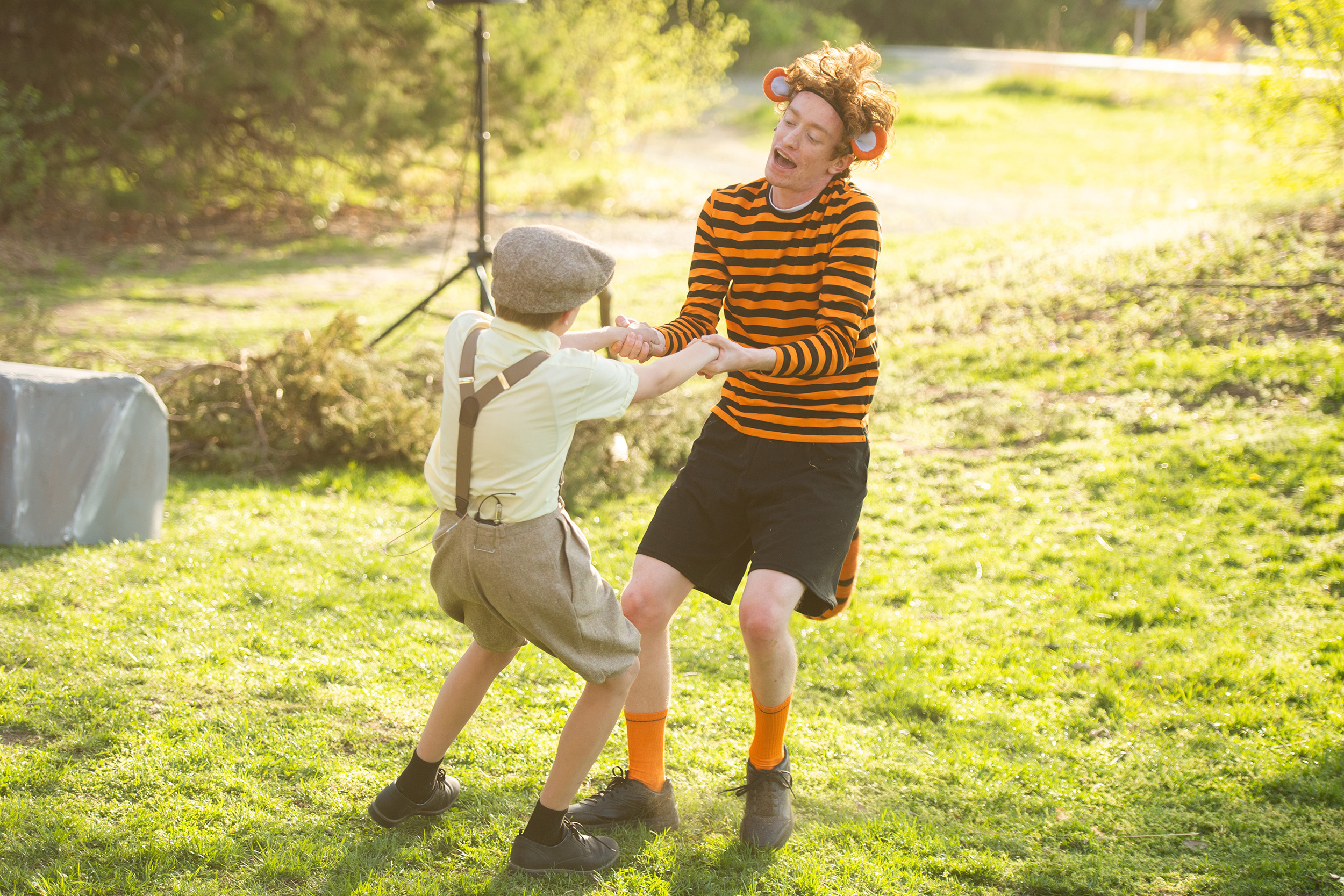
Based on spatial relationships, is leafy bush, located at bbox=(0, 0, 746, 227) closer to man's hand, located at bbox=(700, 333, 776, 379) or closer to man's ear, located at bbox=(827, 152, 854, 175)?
man's ear, located at bbox=(827, 152, 854, 175)

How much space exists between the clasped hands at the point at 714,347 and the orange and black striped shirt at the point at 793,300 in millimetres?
77

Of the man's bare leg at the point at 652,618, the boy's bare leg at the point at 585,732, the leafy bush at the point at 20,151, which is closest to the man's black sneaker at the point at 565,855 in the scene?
the boy's bare leg at the point at 585,732

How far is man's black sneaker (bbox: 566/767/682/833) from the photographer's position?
2920 mm

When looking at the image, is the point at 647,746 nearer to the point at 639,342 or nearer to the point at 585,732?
the point at 585,732

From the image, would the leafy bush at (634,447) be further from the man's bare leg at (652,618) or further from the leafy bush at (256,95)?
the leafy bush at (256,95)

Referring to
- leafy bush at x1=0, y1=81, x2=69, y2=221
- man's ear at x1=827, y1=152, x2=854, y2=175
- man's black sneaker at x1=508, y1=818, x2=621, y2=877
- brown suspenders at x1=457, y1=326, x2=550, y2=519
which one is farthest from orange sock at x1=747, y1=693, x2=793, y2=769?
leafy bush at x1=0, y1=81, x2=69, y2=221

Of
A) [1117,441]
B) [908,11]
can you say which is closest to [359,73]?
[1117,441]

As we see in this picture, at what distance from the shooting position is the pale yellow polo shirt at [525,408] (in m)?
2.29

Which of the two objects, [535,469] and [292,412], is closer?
[535,469]

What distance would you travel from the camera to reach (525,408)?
2.29 metres

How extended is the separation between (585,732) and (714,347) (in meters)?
0.99

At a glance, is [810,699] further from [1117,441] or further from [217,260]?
[217,260]

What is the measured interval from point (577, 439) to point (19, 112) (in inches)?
387

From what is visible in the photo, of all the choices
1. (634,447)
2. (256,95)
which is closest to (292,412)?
(634,447)
